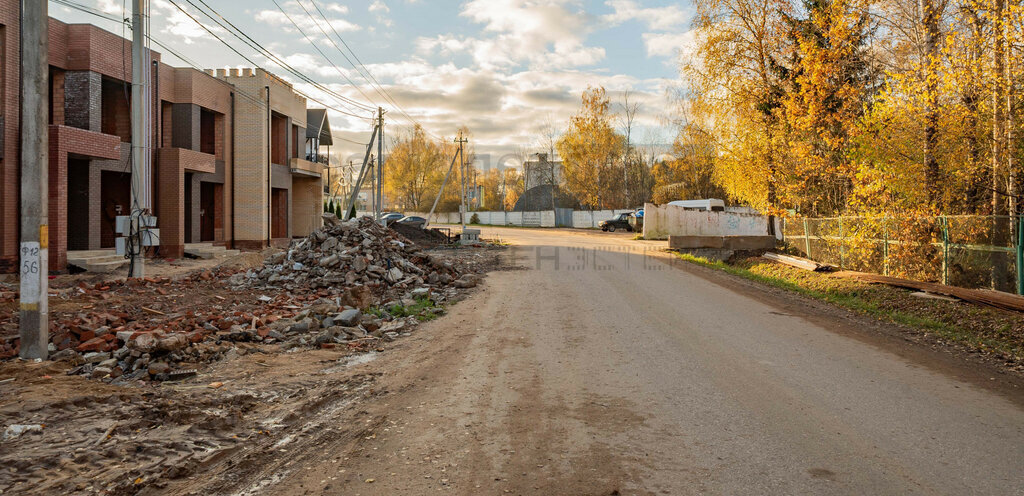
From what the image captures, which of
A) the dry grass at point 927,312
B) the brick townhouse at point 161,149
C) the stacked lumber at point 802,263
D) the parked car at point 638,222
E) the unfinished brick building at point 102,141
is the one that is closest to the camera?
the dry grass at point 927,312

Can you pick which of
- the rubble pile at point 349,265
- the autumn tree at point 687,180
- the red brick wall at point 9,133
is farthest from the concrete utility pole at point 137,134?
the autumn tree at point 687,180

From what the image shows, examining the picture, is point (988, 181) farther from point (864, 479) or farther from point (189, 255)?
point (189, 255)

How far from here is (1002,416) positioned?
17.6ft

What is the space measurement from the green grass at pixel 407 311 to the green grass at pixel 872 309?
867 cm

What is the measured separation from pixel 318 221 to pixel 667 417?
114 ft

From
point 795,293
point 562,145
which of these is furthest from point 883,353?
point 562,145

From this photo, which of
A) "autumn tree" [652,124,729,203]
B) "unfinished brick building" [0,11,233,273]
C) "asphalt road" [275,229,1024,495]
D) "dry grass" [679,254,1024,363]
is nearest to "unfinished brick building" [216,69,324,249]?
"unfinished brick building" [0,11,233,273]

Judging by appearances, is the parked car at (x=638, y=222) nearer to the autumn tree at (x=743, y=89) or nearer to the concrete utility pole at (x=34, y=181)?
the autumn tree at (x=743, y=89)

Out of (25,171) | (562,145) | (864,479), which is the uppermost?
(562,145)

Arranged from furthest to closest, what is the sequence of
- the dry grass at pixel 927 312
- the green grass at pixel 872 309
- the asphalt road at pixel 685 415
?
1. the green grass at pixel 872 309
2. the dry grass at pixel 927 312
3. the asphalt road at pixel 685 415

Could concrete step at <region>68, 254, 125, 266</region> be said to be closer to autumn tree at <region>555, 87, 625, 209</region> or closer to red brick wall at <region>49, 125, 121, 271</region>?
red brick wall at <region>49, 125, 121, 271</region>

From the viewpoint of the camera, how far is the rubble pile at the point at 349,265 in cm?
1493

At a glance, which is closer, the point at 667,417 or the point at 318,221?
the point at 667,417

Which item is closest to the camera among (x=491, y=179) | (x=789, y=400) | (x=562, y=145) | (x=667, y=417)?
(x=667, y=417)
